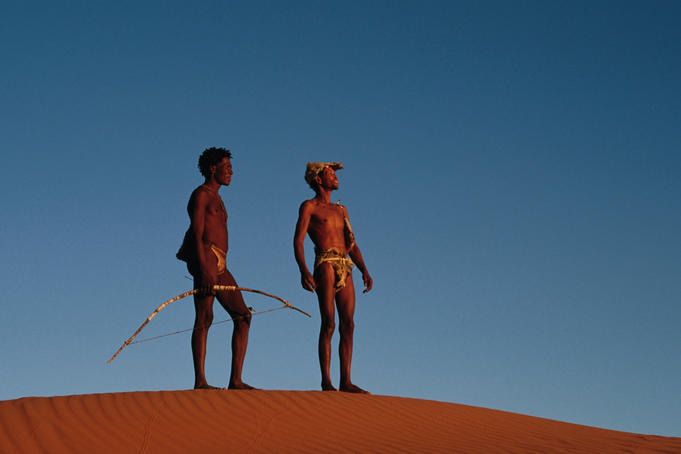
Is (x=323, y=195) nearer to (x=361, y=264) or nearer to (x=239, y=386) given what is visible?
(x=361, y=264)

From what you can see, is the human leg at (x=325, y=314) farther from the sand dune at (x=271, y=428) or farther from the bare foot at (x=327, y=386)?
the sand dune at (x=271, y=428)

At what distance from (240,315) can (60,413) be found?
2.31 m

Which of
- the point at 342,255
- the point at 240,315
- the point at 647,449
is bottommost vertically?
the point at 647,449

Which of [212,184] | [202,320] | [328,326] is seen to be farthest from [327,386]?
[212,184]

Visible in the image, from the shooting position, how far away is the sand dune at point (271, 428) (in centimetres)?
748

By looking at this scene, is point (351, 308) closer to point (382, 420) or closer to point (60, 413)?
point (382, 420)

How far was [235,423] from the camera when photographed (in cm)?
802

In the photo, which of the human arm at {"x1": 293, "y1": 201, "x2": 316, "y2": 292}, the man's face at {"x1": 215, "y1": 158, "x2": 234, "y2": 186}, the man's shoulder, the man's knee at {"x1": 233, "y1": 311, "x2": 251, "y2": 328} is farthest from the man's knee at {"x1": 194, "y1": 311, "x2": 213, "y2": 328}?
the man's shoulder

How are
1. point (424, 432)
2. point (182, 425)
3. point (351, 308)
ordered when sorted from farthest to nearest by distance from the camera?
point (351, 308)
point (424, 432)
point (182, 425)

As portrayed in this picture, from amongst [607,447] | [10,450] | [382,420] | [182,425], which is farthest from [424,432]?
[10,450]

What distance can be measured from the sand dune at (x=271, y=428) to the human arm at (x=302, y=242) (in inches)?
55.2

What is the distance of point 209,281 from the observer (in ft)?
30.2

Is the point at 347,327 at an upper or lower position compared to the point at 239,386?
upper

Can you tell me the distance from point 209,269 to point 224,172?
132cm
